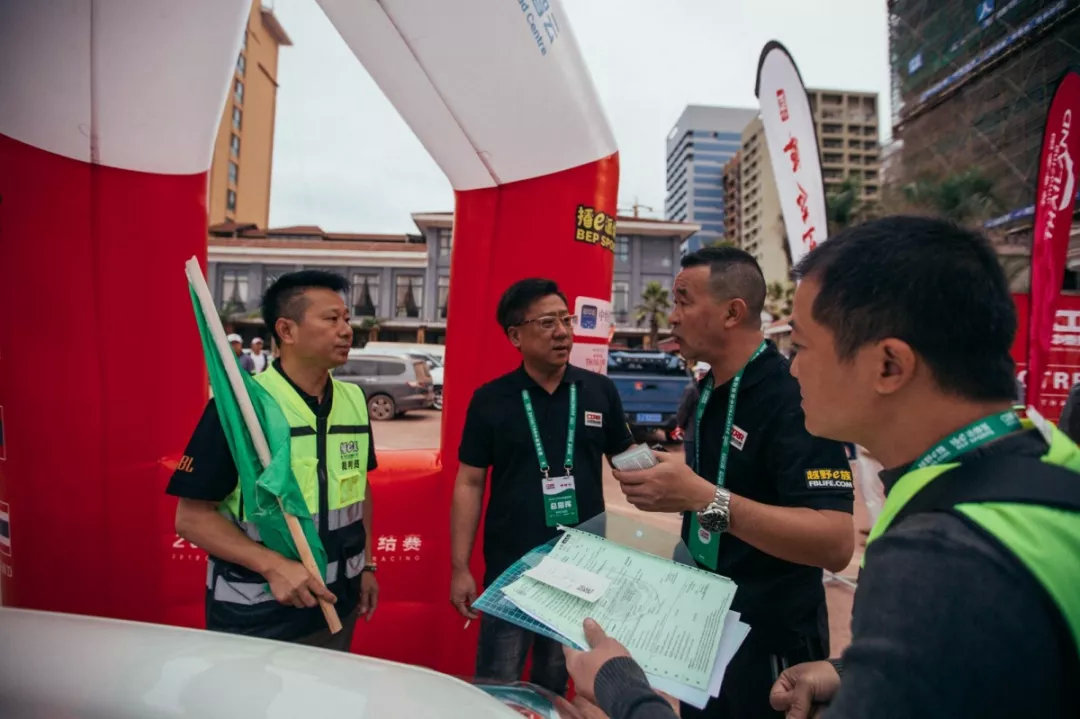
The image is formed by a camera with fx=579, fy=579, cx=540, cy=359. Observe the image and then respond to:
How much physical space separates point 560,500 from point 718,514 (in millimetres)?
754

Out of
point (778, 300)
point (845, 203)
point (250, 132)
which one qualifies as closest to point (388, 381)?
point (845, 203)

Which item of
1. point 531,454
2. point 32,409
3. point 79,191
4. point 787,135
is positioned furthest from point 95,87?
point 787,135

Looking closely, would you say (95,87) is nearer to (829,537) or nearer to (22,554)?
(22,554)

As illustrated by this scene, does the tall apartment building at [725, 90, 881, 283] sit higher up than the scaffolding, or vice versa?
the tall apartment building at [725, 90, 881, 283]

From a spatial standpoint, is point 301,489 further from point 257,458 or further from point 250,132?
point 250,132

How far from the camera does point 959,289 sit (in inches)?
29.3

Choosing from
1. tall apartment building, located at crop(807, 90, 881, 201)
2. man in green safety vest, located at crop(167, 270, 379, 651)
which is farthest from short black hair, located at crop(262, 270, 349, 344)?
tall apartment building, located at crop(807, 90, 881, 201)

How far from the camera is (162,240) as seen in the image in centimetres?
248

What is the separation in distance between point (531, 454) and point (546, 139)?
1.36m

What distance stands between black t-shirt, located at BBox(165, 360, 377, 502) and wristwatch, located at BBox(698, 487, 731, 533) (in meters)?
1.28

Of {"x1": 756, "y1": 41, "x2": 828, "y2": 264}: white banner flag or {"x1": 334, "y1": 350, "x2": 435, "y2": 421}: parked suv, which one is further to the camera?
{"x1": 334, "y1": 350, "x2": 435, "y2": 421}: parked suv

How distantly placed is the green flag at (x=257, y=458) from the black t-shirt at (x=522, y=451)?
69 cm

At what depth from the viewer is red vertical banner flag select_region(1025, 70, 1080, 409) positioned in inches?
159

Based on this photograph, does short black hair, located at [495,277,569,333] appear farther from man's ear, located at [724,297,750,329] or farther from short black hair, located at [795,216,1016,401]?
short black hair, located at [795,216,1016,401]
